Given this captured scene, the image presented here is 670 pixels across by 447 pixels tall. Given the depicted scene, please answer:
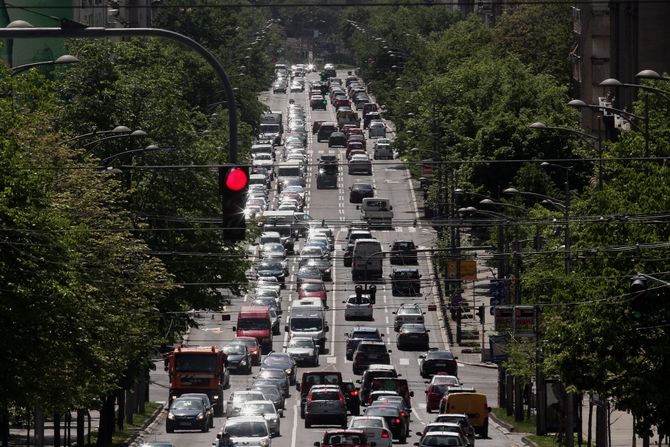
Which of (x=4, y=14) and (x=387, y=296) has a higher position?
(x=4, y=14)

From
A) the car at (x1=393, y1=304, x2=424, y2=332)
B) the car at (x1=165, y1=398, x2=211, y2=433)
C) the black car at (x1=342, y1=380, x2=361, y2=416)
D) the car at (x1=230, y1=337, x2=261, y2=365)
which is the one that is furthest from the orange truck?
the car at (x1=393, y1=304, x2=424, y2=332)

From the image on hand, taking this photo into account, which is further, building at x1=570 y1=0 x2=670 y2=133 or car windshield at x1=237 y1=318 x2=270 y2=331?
building at x1=570 y1=0 x2=670 y2=133

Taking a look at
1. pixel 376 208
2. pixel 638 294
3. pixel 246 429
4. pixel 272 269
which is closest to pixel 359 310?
pixel 272 269

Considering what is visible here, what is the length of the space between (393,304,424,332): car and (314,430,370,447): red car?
43146 mm

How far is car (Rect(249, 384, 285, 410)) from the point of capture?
74.2m

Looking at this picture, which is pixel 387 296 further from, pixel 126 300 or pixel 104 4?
pixel 126 300

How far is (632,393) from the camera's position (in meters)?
47.1

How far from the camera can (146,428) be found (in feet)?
237

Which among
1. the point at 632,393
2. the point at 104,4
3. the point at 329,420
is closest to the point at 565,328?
the point at 632,393

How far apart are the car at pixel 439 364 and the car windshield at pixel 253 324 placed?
10719mm

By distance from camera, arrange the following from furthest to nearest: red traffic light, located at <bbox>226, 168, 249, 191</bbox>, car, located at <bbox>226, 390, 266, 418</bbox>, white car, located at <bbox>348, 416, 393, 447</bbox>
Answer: car, located at <bbox>226, 390, 266, 418</bbox>, white car, located at <bbox>348, 416, 393, 447</bbox>, red traffic light, located at <bbox>226, 168, 249, 191</bbox>

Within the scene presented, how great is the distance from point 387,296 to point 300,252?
27.5 feet

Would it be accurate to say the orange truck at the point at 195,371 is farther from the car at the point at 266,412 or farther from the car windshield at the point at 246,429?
the car windshield at the point at 246,429

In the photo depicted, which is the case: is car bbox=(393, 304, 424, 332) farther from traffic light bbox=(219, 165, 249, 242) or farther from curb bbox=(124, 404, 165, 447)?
traffic light bbox=(219, 165, 249, 242)
